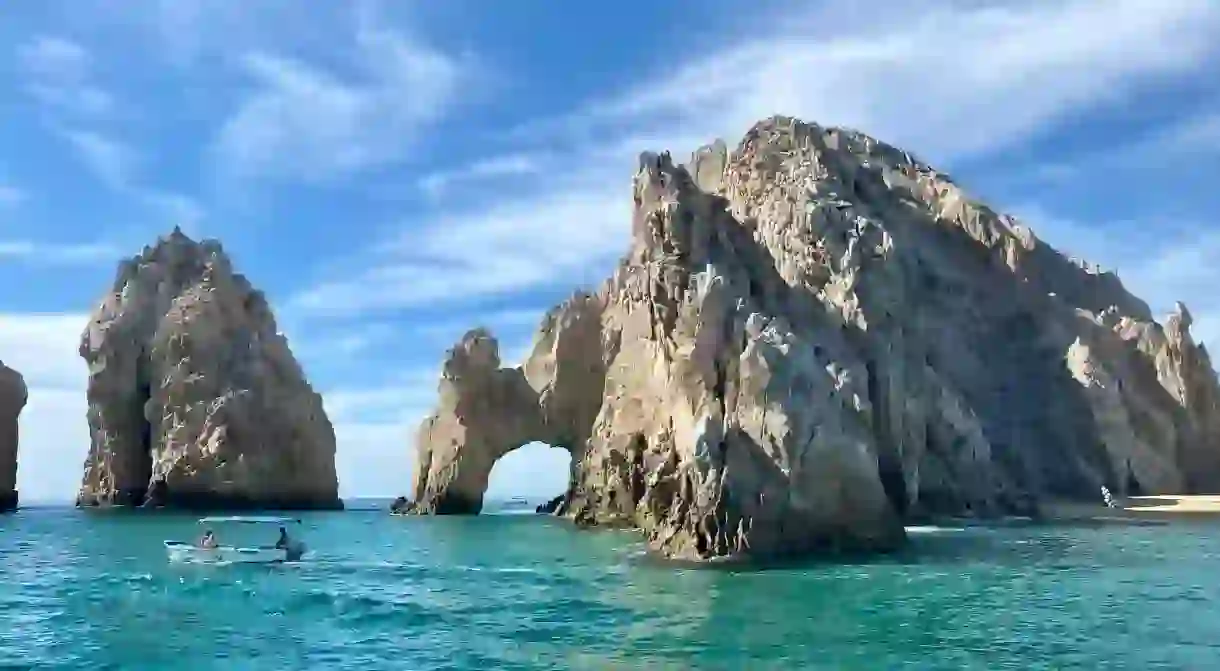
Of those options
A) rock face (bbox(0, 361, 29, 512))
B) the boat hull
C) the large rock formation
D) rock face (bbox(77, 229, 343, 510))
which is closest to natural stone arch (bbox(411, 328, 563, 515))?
the large rock formation

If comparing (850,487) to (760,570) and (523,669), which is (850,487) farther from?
(523,669)

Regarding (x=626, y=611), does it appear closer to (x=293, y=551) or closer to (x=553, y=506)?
(x=293, y=551)

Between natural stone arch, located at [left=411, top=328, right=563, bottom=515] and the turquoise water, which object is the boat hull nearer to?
the turquoise water

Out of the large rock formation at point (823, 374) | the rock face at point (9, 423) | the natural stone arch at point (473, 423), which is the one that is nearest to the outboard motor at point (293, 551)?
the large rock formation at point (823, 374)

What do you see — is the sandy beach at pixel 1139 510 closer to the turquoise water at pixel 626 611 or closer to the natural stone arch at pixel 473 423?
the turquoise water at pixel 626 611

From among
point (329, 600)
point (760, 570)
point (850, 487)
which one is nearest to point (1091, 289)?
point (850, 487)

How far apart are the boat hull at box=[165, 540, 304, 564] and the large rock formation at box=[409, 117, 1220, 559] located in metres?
15.0

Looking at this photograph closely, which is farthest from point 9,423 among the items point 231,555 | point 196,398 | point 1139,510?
point 1139,510

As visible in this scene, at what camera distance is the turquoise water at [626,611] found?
72.1ft

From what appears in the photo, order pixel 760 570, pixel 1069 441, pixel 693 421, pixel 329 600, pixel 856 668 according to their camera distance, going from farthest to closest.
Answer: pixel 1069 441, pixel 693 421, pixel 760 570, pixel 329 600, pixel 856 668

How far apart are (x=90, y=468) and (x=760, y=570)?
85432 millimetres

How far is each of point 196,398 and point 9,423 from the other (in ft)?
56.4

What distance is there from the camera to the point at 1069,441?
79.3 m

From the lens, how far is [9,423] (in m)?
97.6
